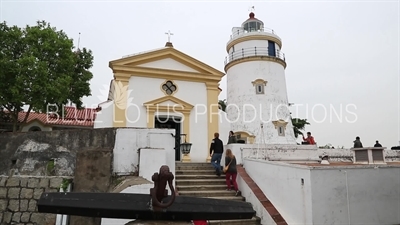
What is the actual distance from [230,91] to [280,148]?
1056 cm

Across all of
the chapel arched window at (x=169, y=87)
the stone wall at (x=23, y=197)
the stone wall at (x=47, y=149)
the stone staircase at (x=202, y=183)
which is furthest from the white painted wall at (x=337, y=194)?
the chapel arched window at (x=169, y=87)

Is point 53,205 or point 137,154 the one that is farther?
point 137,154

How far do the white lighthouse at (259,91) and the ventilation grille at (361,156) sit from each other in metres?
8.95

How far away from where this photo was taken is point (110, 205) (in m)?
1.64

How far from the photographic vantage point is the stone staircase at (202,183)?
8.31 metres

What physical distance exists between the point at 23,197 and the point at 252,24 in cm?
2007

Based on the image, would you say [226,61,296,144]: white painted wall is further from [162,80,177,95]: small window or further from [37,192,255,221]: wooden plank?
[37,192,255,221]: wooden plank

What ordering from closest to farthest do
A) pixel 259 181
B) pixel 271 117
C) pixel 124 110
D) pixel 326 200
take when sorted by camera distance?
pixel 326 200 < pixel 259 181 < pixel 124 110 < pixel 271 117

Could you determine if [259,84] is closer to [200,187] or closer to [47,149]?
[200,187]

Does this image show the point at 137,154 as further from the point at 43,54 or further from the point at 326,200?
the point at 43,54

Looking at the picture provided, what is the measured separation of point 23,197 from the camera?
7.87 meters

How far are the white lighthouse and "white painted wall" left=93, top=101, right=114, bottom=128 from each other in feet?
31.0

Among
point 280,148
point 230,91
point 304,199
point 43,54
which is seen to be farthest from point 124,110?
point 230,91

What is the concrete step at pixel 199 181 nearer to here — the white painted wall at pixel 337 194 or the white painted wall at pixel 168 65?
the white painted wall at pixel 337 194
